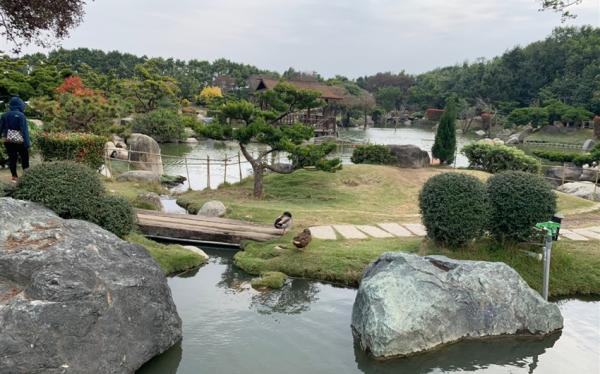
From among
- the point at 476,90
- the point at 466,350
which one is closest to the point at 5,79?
the point at 466,350

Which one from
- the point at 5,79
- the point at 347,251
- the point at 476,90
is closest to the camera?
the point at 347,251

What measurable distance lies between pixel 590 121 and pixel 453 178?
142ft

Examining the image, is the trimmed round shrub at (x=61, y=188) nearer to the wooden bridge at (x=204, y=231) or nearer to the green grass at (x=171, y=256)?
the green grass at (x=171, y=256)

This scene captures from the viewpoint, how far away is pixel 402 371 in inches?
213

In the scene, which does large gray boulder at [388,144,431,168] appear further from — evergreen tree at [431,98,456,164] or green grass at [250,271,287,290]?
green grass at [250,271,287,290]

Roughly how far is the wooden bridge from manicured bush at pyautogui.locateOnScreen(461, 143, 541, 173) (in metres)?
10.7

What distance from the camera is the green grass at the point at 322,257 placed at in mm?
7934

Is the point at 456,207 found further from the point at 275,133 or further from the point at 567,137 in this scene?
the point at 567,137

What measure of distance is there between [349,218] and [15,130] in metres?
6.61

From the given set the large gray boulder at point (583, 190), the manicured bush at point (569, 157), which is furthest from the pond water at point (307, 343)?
the manicured bush at point (569, 157)

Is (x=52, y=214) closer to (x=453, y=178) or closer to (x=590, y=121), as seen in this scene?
(x=453, y=178)

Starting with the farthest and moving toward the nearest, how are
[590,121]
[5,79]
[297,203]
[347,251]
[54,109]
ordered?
[590,121], [5,79], [54,109], [297,203], [347,251]

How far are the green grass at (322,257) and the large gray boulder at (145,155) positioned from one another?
1092cm

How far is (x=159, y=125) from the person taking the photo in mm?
31734
